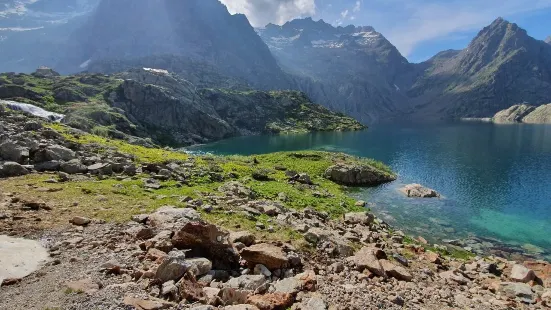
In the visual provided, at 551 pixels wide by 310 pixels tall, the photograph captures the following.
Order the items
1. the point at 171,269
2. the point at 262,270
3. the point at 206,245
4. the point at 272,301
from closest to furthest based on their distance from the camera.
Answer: the point at 272,301 → the point at 171,269 → the point at 262,270 → the point at 206,245

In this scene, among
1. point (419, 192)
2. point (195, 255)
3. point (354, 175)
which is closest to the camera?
point (195, 255)

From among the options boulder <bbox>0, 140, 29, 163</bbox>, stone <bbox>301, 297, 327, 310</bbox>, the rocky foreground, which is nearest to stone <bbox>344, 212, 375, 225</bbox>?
the rocky foreground

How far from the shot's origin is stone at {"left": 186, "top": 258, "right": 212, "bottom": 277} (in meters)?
14.0

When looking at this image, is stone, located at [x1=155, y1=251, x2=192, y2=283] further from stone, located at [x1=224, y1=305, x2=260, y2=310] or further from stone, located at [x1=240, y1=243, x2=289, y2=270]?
stone, located at [x1=240, y1=243, x2=289, y2=270]

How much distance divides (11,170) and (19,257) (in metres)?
19.5

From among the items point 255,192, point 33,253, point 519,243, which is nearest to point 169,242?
point 33,253

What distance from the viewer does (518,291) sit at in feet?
67.2

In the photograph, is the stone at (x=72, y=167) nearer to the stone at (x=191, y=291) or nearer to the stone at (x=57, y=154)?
the stone at (x=57, y=154)

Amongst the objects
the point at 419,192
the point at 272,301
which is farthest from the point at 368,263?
the point at 419,192

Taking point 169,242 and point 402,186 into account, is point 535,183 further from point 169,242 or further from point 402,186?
point 169,242

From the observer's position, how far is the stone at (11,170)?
95.8 feet

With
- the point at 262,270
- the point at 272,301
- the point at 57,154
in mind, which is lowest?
the point at 262,270

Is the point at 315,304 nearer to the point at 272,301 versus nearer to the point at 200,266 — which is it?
the point at 272,301

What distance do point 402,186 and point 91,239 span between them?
191ft
